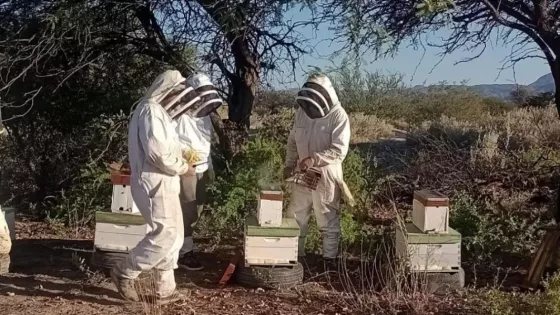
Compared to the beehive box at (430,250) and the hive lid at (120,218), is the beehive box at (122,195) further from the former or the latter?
the beehive box at (430,250)

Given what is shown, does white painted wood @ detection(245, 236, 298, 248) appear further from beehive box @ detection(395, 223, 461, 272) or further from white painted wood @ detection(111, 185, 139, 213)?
white painted wood @ detection(111, 185, 139, 213)

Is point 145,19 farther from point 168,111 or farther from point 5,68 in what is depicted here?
point 168,111

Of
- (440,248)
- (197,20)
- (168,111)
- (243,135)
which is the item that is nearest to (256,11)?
(197,20)

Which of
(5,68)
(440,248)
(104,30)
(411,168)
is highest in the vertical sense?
(104,30)

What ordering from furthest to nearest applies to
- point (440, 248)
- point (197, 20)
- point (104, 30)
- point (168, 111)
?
point (104, 30)
point (197, 20)
point (440, 248)
point (168, 111)

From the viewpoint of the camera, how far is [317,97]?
6.26 m

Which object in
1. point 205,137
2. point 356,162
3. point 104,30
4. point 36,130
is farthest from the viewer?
point 36,130

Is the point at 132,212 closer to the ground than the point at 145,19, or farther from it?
closer to the ground

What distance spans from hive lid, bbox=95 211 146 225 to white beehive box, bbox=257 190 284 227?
0.98 metres

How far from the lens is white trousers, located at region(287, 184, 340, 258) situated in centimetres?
645

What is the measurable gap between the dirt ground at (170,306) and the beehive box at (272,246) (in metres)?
0.25

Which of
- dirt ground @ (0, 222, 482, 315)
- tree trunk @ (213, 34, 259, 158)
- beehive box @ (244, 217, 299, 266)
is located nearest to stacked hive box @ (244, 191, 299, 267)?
beehive box @ (244, 217, 299, 266)

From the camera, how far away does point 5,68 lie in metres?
8.75

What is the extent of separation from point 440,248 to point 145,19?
5.05 m
